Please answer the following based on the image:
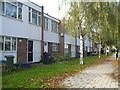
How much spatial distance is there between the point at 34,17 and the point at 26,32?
3383 millimetres

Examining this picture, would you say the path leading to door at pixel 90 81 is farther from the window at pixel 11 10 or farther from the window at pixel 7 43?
the window at pixel 11 10

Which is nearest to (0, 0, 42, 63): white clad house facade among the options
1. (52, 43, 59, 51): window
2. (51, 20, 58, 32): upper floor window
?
(51, 20, 58, 32): upper floor window

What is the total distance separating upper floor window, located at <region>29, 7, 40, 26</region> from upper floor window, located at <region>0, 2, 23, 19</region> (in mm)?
2746

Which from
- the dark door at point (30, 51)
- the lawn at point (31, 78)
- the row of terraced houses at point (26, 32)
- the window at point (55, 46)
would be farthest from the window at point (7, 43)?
the window at point (55, 46)

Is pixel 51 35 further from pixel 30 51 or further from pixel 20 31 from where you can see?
pixel 20 31

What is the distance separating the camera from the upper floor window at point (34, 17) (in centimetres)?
2762

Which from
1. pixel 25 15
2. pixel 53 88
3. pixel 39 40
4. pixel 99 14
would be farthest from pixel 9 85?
pixel 39 40

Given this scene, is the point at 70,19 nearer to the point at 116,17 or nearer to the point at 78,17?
the point at 78,17

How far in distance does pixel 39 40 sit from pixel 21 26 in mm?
5683

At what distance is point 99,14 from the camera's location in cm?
2250

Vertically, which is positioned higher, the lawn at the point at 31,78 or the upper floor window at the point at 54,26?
the upper floor window at the point at 54,26

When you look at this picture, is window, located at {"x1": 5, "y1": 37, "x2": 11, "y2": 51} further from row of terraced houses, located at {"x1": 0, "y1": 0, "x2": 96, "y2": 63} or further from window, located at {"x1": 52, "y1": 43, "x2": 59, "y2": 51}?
window, located at {"x1": 52, "y1": 43, "x2": 59, "y2": 51}

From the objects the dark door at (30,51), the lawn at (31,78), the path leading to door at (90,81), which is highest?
the dark door at (30,51)

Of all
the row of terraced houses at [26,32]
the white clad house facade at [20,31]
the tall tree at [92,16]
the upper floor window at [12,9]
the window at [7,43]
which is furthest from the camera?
the tall tree at [92,16]
